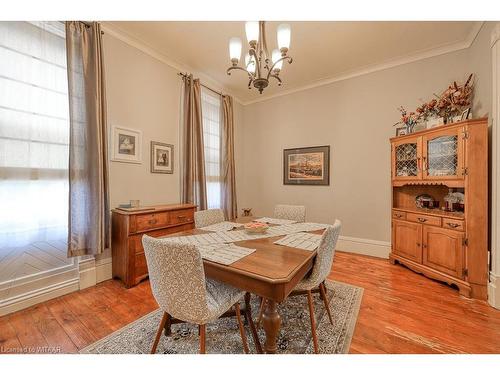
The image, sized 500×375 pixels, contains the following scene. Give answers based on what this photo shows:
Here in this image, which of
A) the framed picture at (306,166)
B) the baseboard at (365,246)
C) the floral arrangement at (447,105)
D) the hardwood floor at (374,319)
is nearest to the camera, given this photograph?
the hardwood floor at (374,319)

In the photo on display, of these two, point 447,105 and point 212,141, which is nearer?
point 447,105

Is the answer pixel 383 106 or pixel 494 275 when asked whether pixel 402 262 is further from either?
pixel 383 106

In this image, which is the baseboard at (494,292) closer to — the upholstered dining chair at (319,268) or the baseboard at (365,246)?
the baseboard at (365,246)

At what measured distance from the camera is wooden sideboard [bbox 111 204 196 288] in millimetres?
2240

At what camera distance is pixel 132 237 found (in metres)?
2.26

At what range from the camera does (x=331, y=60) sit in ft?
10.2

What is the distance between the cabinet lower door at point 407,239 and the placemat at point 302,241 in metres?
1.75

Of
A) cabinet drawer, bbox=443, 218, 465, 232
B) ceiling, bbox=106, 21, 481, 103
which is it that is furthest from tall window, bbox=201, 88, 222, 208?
cabinet drawer, bbox=443, 218, 465, 232

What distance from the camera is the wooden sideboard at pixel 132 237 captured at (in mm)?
2240

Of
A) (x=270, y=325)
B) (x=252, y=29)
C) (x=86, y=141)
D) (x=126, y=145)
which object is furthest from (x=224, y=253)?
(x=126, y=145)

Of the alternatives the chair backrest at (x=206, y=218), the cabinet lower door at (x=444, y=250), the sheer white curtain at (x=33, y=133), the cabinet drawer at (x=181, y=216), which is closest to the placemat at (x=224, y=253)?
the chair backrest at (x=206, y=218)

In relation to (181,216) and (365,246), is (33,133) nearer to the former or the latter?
(181,216)

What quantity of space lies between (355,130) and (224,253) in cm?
315

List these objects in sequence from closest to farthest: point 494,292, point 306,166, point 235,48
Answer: point 235,48
point 494,292
point 306,166
